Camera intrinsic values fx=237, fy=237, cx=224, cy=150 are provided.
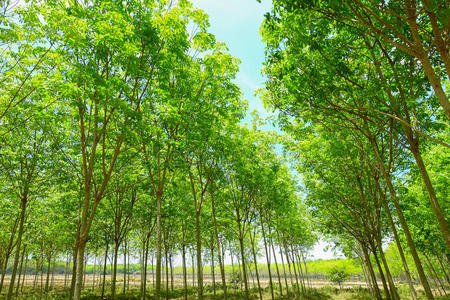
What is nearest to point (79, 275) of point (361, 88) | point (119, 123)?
point (119, 123)

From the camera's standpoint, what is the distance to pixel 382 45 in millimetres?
6613

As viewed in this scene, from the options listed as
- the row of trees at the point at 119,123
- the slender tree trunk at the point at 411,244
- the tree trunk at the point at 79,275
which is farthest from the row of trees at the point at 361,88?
the tree trunk at the point at 79,275

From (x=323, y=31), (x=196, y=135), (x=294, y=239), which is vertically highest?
(x=323, y=31)

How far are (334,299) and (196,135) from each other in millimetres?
27522

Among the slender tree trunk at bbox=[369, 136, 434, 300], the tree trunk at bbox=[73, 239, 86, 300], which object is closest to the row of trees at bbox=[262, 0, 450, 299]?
the slender tree trunk at bbox=[369, 136, 434, 300]

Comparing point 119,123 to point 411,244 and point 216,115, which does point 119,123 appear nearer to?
point 216,115

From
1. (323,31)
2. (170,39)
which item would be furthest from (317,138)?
(170,39)

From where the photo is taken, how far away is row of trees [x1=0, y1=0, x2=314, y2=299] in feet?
22.5

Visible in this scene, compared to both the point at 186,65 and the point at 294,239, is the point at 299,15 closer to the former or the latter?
the point at 186,65

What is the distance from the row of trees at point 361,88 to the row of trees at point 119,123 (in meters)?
3.33

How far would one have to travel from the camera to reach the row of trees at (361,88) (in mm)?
4250

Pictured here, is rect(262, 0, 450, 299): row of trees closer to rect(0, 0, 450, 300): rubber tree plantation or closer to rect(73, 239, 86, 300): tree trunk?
rect(0, 0, 450, 300): rubber tree plantation

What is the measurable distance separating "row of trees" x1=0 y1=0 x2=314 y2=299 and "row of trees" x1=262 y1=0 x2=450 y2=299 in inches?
131

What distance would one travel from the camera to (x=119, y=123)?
7652mm
